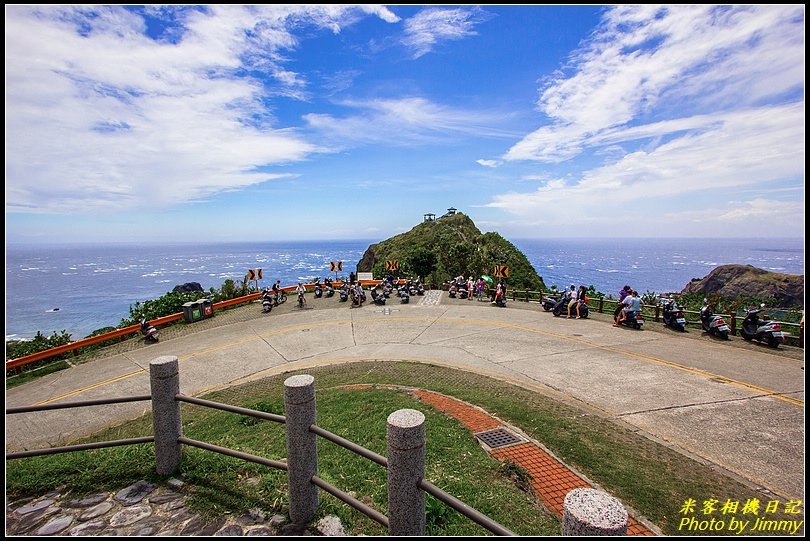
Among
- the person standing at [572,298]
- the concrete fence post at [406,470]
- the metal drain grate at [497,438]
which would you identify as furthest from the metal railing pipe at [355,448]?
the person standing at [572,298]

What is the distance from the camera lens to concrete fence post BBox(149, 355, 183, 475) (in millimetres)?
4656

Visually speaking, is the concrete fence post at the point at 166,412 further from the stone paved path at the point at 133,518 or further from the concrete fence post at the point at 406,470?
the concrete fence post at the point at 406,470

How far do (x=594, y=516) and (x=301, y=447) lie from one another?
9.39ft

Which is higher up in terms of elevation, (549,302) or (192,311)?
(549,302)

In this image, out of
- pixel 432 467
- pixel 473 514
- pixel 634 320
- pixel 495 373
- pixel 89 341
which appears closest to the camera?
pixel 473 514

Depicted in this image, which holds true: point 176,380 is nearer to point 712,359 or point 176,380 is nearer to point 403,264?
point 712,359

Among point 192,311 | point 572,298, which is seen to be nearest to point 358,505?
point 572,298

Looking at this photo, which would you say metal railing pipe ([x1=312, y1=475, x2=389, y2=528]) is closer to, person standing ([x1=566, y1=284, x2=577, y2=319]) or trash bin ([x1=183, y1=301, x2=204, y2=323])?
person standing ([x1=566, y1=284, x2=577, y2=319])

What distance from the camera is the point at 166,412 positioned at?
15.5 ft

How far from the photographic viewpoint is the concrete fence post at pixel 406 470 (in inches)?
121

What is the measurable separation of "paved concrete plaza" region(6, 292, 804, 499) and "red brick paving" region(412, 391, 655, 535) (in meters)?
2.93

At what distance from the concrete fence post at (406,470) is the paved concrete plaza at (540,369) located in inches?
265

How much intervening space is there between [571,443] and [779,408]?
246 inches

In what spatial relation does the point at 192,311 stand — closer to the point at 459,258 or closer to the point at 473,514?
the point at 473,514
